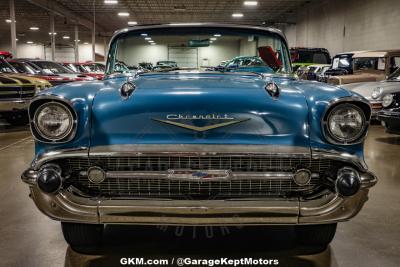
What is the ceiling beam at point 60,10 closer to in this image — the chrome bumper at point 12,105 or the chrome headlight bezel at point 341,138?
the chrome bumper at point 12,105

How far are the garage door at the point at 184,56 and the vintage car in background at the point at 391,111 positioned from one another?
4.27 meters

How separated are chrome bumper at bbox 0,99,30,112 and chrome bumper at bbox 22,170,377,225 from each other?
6.88 metres

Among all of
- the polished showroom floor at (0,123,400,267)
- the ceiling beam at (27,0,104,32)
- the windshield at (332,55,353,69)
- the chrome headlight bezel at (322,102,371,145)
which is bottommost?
the polished showroom floor at (0,123,400,267)

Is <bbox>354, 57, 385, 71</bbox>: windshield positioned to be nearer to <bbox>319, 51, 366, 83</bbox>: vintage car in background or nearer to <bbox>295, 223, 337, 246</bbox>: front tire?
<bbox>319, 51, 366, 83</bbox>: vintage car in background

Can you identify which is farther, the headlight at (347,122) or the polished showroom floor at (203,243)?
the polished showroom floor at (203,243)

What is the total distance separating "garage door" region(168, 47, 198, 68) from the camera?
3.36m

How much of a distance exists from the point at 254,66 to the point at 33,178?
1.98m

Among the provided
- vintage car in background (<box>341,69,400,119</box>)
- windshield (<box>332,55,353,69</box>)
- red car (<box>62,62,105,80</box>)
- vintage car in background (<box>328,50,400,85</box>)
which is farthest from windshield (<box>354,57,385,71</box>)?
red car (<box>62,62,105,80</box>)

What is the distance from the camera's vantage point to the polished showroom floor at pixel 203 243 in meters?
2.57

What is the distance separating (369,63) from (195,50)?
8765 millimetres

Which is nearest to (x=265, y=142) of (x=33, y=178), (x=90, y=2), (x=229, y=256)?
(x=229, y=256)

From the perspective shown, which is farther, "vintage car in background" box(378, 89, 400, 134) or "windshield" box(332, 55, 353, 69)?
"windshield" box(332, 55, 353, 69)

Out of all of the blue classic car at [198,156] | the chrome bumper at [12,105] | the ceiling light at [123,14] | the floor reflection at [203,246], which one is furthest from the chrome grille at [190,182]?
the ceiling light at [123,14]

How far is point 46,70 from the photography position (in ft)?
38.3
